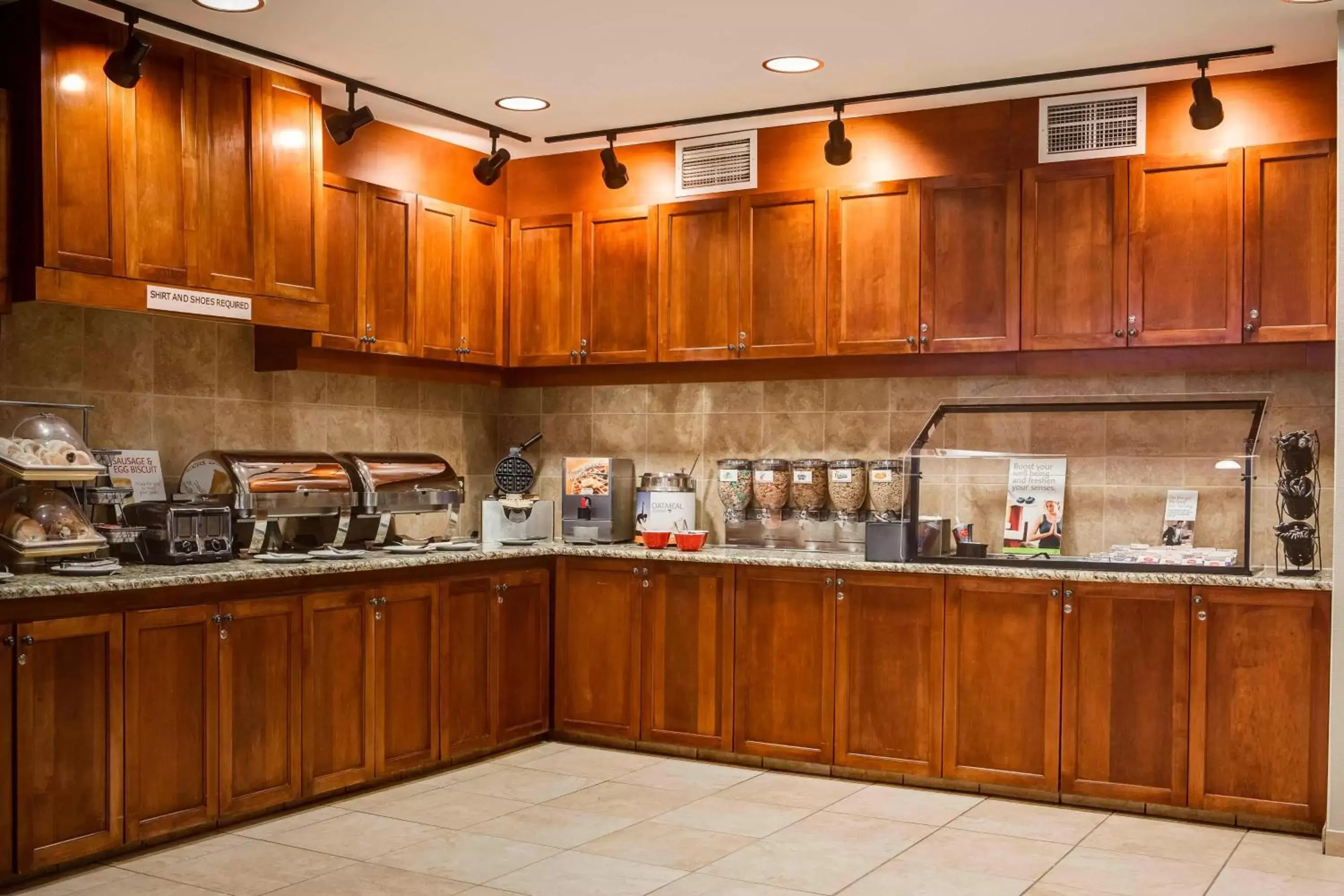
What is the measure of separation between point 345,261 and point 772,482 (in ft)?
A: 6.60

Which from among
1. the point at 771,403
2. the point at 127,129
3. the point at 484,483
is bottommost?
the point at 484,483

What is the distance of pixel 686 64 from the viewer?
4609 mm

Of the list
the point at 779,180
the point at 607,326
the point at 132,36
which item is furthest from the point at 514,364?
the point at 132,36

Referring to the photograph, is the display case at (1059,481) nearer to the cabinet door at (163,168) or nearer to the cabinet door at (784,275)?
the cabinet door at (784,275)

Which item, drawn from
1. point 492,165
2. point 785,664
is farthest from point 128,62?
point 785,664

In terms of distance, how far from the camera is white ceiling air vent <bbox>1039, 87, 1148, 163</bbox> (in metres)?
4.76

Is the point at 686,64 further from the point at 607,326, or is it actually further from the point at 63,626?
the point at 63,626

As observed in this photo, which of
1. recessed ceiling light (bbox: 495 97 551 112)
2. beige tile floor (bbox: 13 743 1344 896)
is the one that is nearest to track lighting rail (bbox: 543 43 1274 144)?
recessed ceiling light (bbox: 495 97 551 112)

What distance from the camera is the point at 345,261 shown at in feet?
16.9

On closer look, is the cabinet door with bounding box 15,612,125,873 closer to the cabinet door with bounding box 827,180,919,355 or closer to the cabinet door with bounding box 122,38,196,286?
the cabinet door with bounding box 122,38,196,286

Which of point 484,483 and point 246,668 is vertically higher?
point 484,483

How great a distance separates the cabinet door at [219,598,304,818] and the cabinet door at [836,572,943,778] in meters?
2.03

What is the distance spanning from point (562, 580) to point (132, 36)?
274 centimetres

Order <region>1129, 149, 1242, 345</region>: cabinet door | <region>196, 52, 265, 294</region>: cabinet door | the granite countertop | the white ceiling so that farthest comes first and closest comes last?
<region>1129, 149, 1242, 345</region>: cabinet door, <region>196, 52, 265, 294</region>: cabinet door, the white ceiling, the granite countertop
